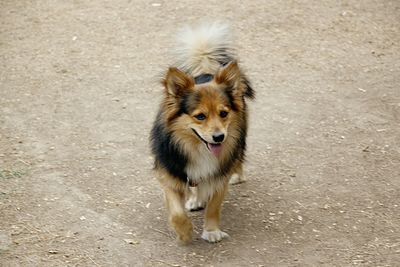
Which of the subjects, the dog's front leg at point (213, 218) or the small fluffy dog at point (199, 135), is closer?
the small fluffy dog at point (199, 135)

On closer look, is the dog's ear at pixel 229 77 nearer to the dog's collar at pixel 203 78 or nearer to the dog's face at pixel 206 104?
the dog's face at pixel 206 104

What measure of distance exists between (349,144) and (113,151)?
205 cm

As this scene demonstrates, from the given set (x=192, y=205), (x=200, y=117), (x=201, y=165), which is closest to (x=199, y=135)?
(x=200, y=117)

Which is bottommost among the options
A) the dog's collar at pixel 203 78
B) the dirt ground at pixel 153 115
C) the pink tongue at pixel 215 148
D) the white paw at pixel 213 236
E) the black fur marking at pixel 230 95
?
the dirt ground at pixel 153 115

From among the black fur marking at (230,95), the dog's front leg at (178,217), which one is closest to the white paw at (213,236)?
the dog's front leg at (178,217)

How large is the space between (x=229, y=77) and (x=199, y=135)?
0.43 m

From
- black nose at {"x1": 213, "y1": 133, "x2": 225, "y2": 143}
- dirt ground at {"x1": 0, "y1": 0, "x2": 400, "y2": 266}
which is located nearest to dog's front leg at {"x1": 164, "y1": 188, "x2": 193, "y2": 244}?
dirt ground at {"x1": 0, "y1": 0, "x2": 400, "y2": 266}

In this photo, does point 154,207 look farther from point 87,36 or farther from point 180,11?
point 180,11

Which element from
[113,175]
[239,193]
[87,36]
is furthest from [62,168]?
[87,36]

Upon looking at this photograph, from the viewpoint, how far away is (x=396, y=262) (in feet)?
15.2

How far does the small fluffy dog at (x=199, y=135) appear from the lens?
4.46m

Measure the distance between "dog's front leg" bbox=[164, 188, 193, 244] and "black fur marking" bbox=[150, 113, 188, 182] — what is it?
0.14m

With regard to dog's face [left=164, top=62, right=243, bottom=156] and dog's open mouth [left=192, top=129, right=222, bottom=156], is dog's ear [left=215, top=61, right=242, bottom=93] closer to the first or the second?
dog's face [left=164, top=62, right=243, bottom=156]

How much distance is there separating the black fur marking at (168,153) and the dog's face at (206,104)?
11 cm
